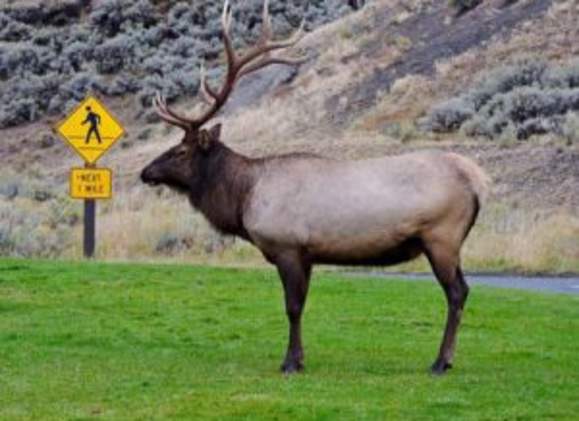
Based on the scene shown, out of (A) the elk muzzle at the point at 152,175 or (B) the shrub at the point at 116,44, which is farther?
(B) the shrub at the point at 116,44

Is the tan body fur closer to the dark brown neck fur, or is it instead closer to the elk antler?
the dark brown neck fur

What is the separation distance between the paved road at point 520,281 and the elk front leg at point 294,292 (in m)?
9.15

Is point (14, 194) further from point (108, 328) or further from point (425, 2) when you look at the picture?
point (108, 328)

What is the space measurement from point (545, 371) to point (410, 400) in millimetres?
2382

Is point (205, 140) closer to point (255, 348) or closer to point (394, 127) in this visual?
point (255, 348)

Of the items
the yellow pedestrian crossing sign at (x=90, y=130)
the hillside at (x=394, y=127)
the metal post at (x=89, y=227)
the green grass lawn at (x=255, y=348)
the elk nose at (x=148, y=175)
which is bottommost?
the hillside at (x=394, y=127)

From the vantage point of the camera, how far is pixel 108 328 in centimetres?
1770

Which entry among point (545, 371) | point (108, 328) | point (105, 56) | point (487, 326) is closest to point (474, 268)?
point (487, 326)

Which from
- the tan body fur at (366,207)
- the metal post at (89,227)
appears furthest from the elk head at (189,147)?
the metal post at (89,227)

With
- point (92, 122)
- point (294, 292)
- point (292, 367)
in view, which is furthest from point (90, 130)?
point (292, 367)

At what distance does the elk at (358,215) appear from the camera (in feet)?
46.7

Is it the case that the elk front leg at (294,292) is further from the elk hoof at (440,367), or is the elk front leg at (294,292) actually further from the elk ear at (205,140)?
the elk ear at (205,140)

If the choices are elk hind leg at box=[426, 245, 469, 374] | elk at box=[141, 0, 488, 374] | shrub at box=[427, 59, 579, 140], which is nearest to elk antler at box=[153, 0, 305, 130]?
elk at box=[141, 0, 488, 374]

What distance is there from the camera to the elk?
1424 centimetres
